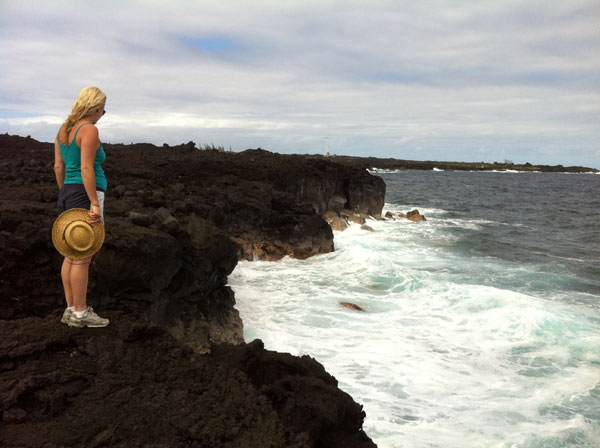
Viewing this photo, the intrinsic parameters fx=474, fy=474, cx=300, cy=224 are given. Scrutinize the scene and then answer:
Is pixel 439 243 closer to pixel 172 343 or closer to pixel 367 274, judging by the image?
pixel 367 274

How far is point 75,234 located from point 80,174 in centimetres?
62

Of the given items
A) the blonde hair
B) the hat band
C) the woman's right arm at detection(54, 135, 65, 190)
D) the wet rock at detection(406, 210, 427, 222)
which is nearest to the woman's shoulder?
the blonde hair

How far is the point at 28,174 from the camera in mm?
13672

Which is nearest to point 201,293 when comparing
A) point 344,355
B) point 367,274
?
point 344,355

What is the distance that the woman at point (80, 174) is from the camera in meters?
4.56

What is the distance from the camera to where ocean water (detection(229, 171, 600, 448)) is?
799 cm

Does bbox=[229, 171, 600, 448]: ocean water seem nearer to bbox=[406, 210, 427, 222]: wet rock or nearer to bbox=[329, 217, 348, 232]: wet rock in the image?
bbox=[329, 217, 348, 232]: wet rock

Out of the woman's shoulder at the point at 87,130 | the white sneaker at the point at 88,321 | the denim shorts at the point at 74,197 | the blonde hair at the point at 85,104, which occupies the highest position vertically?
the blonde hair at the point at 85,104

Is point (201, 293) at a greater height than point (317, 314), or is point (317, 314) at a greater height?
point (201, 293)

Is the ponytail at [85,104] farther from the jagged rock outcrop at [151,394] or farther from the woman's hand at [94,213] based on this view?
the jagged rock outcrop at [151,394]

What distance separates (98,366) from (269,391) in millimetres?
1637

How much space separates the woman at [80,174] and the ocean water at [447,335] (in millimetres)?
4824

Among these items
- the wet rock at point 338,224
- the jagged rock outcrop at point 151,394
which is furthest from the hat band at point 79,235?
the wet rock at point 338,224

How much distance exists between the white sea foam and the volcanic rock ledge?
2617 millimetres
